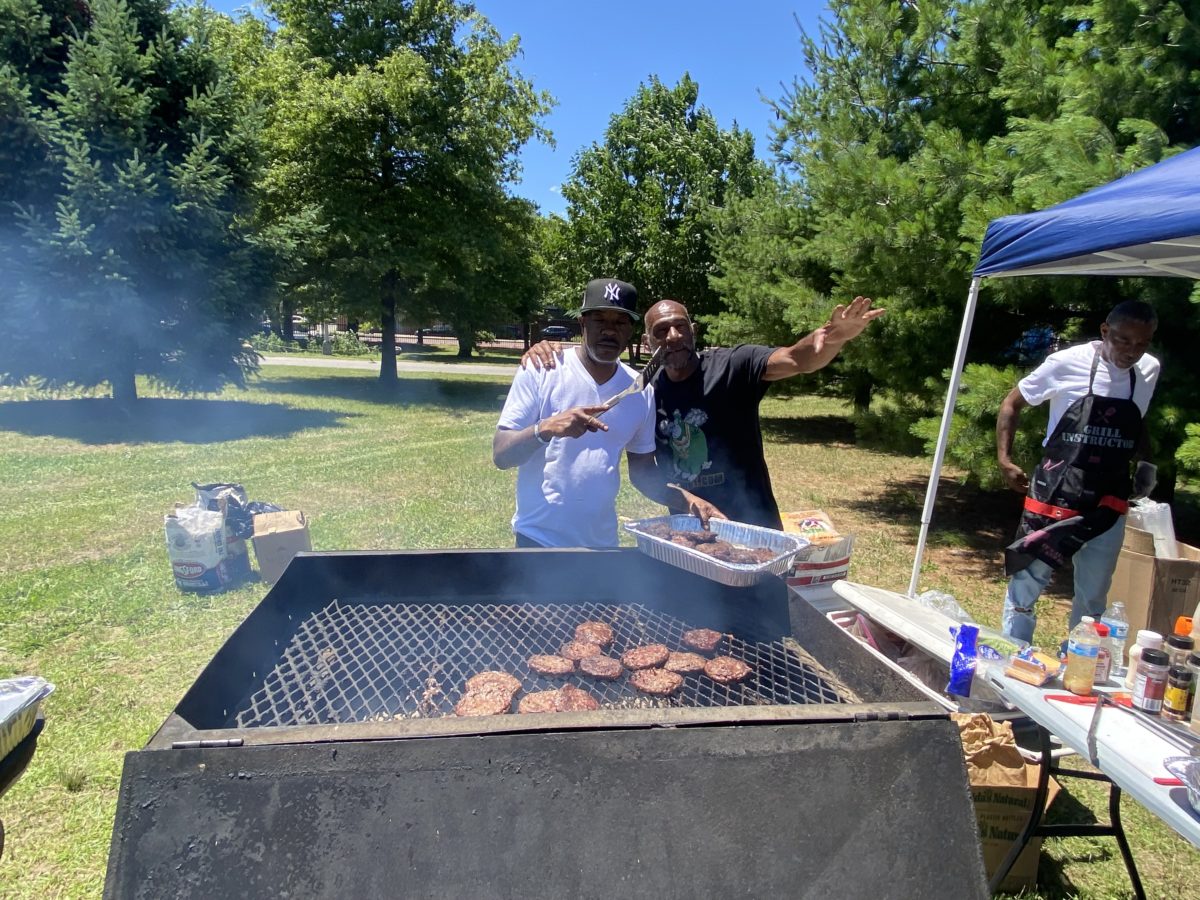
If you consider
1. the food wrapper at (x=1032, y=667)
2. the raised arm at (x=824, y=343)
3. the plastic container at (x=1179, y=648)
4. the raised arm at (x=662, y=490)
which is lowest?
the food wrapper at (x=1032, y=667)

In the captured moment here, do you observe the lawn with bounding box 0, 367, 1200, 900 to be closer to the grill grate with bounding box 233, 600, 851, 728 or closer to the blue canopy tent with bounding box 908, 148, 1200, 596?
the grill grate with bounding box 233, 600, 851, 728

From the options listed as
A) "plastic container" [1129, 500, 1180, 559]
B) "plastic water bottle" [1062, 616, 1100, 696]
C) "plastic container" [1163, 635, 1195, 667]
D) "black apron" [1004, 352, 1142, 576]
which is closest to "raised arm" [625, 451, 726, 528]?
"plastic water bottle" [1062, 616, 1100, 696]

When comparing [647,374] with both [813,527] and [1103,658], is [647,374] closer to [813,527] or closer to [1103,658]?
[813,527]

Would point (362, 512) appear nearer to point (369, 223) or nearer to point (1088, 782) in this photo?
point (1088, 782)

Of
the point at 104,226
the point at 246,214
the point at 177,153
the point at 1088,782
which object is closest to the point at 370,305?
the point at 246,214

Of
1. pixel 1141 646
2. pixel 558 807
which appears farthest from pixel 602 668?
pixel 1141 646

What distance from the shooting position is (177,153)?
37.3 ft

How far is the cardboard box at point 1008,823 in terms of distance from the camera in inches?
103

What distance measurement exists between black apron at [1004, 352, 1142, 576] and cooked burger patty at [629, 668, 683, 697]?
2.78 metres

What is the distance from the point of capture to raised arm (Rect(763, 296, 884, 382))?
292cm

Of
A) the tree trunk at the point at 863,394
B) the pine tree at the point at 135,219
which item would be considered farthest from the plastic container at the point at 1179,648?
the pine tree at the point at 135,219

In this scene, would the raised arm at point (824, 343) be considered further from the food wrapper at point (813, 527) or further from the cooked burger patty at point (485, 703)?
the cooked burger patty at point (485, 703)

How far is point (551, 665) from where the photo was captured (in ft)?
6.93

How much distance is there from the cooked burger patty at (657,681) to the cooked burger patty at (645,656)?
3 cm
